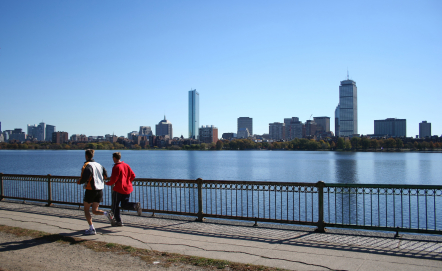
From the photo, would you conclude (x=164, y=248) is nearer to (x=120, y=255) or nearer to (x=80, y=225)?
(x=120, y=255)

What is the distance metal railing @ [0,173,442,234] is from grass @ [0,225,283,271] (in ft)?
7.61

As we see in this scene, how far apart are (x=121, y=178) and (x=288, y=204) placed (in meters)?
15.4

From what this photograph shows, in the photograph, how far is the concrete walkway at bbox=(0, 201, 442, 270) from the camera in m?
Result: 6.68

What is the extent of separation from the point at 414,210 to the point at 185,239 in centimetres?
2047

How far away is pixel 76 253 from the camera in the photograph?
743cm

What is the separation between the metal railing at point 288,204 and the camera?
9.11m

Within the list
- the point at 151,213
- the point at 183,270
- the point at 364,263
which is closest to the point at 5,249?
the point at 183,270

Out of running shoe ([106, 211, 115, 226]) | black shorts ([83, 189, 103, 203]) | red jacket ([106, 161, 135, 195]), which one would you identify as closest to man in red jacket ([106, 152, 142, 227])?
red jacket ([106, 161, 135, 195])

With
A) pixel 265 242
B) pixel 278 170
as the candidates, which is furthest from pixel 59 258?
pixel 278 170

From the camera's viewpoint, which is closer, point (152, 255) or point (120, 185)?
point (152, 255)

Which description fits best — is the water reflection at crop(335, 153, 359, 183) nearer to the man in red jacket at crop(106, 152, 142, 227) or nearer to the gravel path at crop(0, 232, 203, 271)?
the man in red jacket at crop(106, 152, 142, 227)

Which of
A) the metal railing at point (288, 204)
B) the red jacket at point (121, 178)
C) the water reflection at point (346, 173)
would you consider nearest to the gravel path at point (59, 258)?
the red jacket at point (121, 178)

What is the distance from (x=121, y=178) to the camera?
9.73 meters

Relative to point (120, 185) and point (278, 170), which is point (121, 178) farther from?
point (278, 170)
